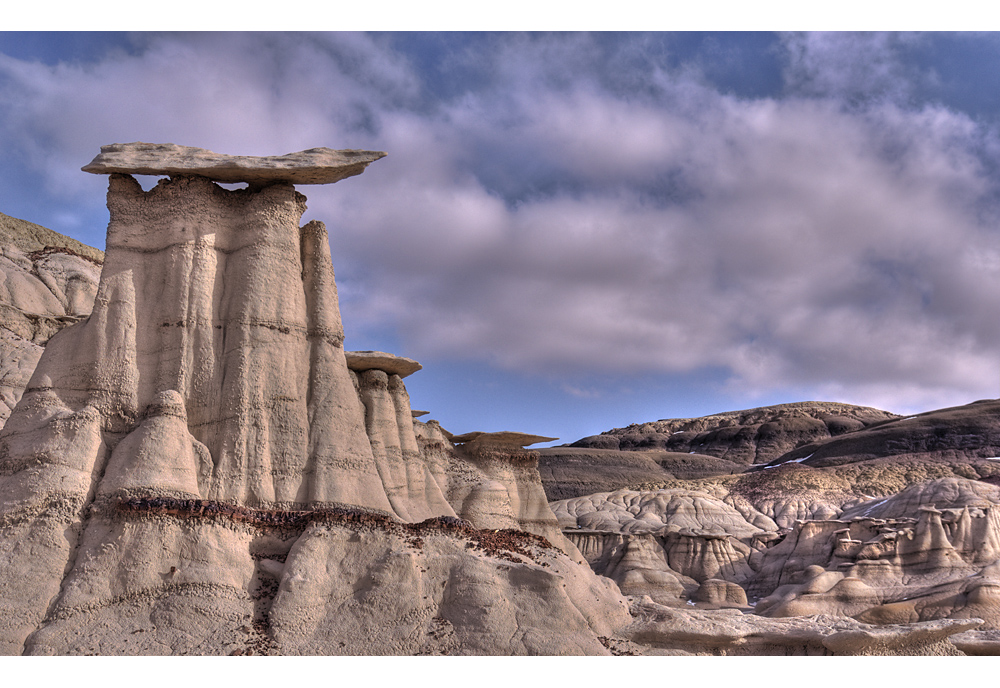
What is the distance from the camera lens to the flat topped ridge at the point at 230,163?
21.7 meters

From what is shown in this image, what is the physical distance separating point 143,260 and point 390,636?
11.3 m

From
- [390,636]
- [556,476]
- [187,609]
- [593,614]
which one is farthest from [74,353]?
[556,476]

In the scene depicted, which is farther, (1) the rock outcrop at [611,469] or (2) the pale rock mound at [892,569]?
(1) the rock outcrop at [611,469]

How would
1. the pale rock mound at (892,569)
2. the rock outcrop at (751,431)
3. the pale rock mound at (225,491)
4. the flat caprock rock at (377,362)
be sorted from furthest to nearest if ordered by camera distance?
the rock outcrop at (751,431) → the pale rock mound at (892,569) → the flat caprock rock at (377,362) → the pale rock mound at (225,491)

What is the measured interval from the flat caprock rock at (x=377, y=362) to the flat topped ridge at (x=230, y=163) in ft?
31.4

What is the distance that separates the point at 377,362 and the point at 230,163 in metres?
11.5

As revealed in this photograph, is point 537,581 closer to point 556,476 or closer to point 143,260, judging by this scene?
point 143,260

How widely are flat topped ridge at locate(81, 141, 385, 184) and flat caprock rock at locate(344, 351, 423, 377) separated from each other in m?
9.58

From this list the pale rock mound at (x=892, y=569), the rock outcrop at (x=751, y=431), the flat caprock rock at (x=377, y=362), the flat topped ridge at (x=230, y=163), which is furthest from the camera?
the rock outcrop at (x=751, y=431)

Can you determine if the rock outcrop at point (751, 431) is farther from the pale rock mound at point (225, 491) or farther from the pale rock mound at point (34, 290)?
the pale rock mound at point (225, 491)

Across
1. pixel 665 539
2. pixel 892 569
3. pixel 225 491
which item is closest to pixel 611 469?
pixel 665 539

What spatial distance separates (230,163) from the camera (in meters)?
22.0

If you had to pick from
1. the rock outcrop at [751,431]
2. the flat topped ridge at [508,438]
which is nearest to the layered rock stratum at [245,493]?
the flat topped ridge at [508,438]

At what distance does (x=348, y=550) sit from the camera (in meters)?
19.4
